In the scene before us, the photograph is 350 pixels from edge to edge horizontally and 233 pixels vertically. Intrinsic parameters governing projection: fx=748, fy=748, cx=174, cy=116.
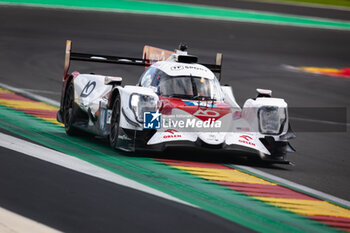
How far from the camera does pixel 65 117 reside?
11.6 m

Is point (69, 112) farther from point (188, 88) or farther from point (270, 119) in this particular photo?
point (270, 119)

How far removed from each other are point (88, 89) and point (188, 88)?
175 centimetres

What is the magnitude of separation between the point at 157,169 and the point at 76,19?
24377 millimetres

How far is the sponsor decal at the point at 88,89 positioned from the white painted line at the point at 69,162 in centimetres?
136

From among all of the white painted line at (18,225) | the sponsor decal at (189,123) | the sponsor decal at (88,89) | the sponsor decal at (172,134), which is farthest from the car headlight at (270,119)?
the white painted line at (18,225)

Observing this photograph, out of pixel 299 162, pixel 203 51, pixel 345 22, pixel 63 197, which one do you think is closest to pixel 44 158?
pixel 63 197

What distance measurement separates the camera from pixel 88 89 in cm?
1109

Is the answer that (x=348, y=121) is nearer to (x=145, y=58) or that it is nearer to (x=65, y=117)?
(x=145, y=58)

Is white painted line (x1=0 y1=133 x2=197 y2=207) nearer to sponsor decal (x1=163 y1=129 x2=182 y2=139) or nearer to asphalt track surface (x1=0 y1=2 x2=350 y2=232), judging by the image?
asphalt track surface (x1=0 y1=2 x2=350 y2=232)

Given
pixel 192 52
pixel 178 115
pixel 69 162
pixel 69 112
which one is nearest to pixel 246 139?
pixel 178 115

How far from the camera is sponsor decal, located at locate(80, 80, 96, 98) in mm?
11036

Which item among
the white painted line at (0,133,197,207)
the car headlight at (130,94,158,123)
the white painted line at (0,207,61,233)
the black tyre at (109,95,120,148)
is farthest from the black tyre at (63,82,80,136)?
the white painted line at (0,207,61,233)

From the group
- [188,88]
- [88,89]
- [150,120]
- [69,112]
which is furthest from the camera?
[69,112]

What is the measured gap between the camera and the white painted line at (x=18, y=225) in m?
5.95
